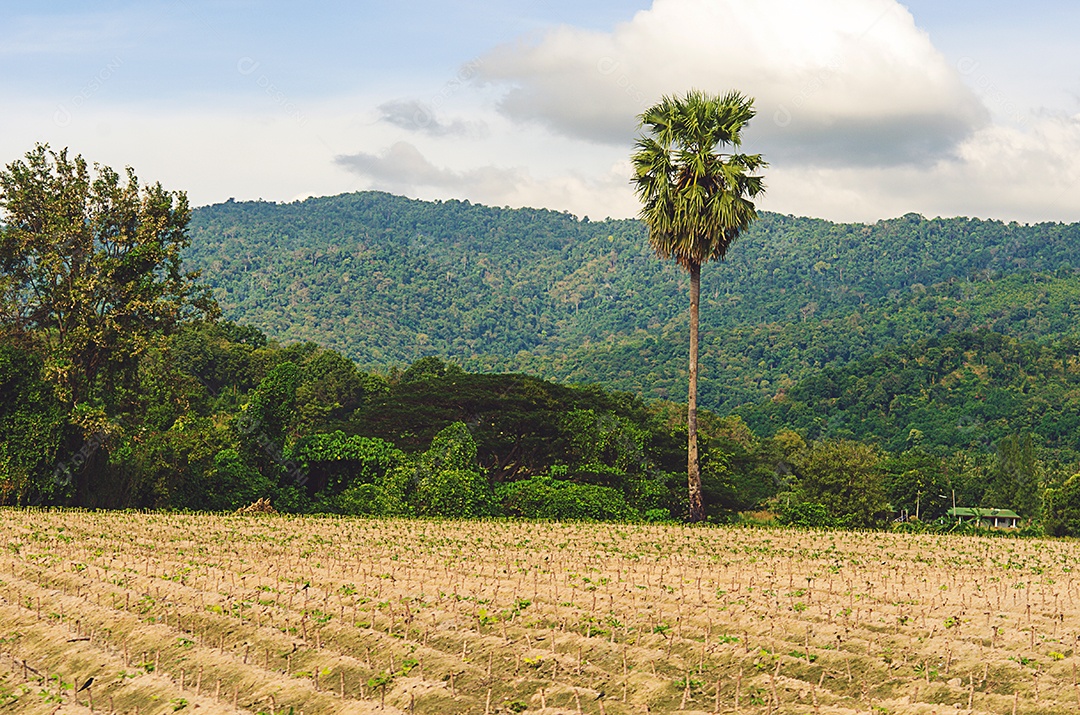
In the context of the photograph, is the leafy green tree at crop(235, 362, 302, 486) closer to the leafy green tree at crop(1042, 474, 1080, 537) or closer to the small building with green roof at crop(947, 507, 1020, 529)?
the leafy green tree at crop(1042, 474, 1080, 537)

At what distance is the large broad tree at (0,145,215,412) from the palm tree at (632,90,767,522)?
17.3m

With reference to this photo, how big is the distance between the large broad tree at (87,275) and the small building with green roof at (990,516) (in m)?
63.5

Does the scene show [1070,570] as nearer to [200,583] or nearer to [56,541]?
[200,583]

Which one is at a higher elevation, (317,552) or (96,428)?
(96,428)

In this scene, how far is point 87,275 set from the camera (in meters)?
37.6

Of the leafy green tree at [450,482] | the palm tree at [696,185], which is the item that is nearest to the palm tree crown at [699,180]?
the palm tree at [696,185]

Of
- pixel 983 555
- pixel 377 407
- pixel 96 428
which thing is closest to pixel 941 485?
pixel 377 407

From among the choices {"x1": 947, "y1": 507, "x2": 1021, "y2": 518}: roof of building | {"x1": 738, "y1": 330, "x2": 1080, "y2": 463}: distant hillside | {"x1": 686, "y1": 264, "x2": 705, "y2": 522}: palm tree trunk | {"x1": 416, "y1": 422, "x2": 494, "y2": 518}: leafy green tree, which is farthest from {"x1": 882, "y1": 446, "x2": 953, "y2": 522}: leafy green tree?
{"x1": 686, "y1": 264, "x2": 705, "y2": 522}: palm tree trunk

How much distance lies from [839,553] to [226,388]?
64277 millimetres

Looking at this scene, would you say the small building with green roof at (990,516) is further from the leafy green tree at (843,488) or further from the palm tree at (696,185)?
the palm tree at (696,185)

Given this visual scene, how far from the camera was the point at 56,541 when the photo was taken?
2441 centimetres

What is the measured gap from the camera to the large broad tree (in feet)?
122

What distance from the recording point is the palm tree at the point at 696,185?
34.2 metres

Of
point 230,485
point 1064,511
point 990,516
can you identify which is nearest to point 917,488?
point 990,516
